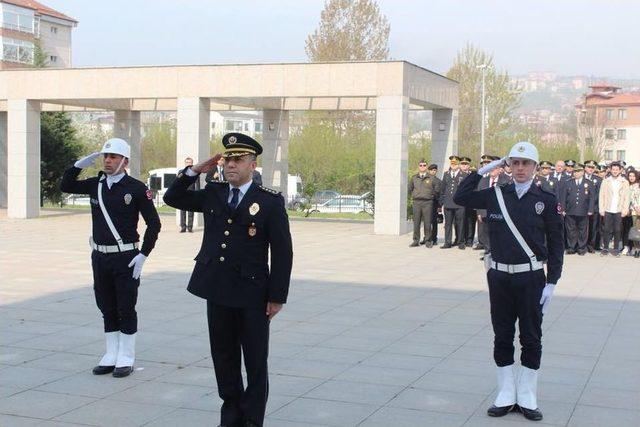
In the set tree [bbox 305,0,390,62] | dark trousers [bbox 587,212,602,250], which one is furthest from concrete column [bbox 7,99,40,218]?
tree [bbox 305,0,390,62]

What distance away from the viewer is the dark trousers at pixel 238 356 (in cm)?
550

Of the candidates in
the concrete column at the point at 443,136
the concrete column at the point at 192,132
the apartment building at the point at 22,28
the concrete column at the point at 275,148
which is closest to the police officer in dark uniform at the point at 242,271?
the concrete column at the point at 192,132

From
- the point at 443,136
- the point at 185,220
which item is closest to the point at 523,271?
the point at 185,220

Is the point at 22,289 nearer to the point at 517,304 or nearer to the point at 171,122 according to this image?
the point at 517,304

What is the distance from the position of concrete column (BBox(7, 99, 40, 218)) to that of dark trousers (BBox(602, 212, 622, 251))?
52.7 feet

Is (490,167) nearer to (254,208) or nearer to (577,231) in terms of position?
(254,208)

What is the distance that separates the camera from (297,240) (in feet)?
67.7

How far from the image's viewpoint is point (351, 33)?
6025 cm

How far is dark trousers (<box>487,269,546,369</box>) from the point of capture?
638 centimetres

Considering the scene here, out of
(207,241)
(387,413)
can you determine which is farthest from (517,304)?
(207,241)

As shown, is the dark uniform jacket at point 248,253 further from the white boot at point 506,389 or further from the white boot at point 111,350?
the white boot at point 111,350

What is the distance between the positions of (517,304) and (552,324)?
3993mm

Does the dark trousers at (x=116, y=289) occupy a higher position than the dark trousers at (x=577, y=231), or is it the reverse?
the dark trousers at (x=116, y=289)

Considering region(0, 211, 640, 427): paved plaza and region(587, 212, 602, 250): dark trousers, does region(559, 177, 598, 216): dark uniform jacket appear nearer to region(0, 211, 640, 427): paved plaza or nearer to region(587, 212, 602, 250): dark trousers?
region(587, 212, 602, 250): dark trousers
